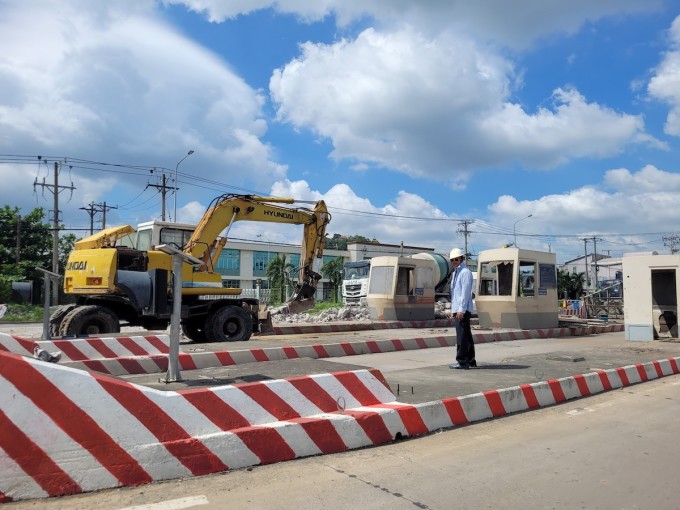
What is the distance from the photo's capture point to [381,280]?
2291 cm

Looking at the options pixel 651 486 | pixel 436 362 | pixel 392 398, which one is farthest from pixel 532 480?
pixel 436 362

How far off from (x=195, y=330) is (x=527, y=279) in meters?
11.3

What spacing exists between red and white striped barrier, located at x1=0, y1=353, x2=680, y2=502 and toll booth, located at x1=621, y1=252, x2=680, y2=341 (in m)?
11.7

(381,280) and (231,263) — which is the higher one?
(231,263)

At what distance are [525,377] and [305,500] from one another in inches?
192

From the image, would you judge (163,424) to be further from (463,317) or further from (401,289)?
(401,289)

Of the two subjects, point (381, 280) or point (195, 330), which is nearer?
point (195, 330)

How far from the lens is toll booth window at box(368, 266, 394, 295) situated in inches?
885

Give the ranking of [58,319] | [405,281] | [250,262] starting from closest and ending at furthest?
[58,319], [405,281], [250,262]

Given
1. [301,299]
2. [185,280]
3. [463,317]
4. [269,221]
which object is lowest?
[463,317]

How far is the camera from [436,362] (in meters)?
11.0

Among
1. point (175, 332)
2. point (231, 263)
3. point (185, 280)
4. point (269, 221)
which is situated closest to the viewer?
point (175, 332)

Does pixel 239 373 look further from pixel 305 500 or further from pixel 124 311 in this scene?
pixel 124 311

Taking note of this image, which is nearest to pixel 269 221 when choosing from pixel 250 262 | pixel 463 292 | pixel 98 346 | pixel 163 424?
pixel 98 346
